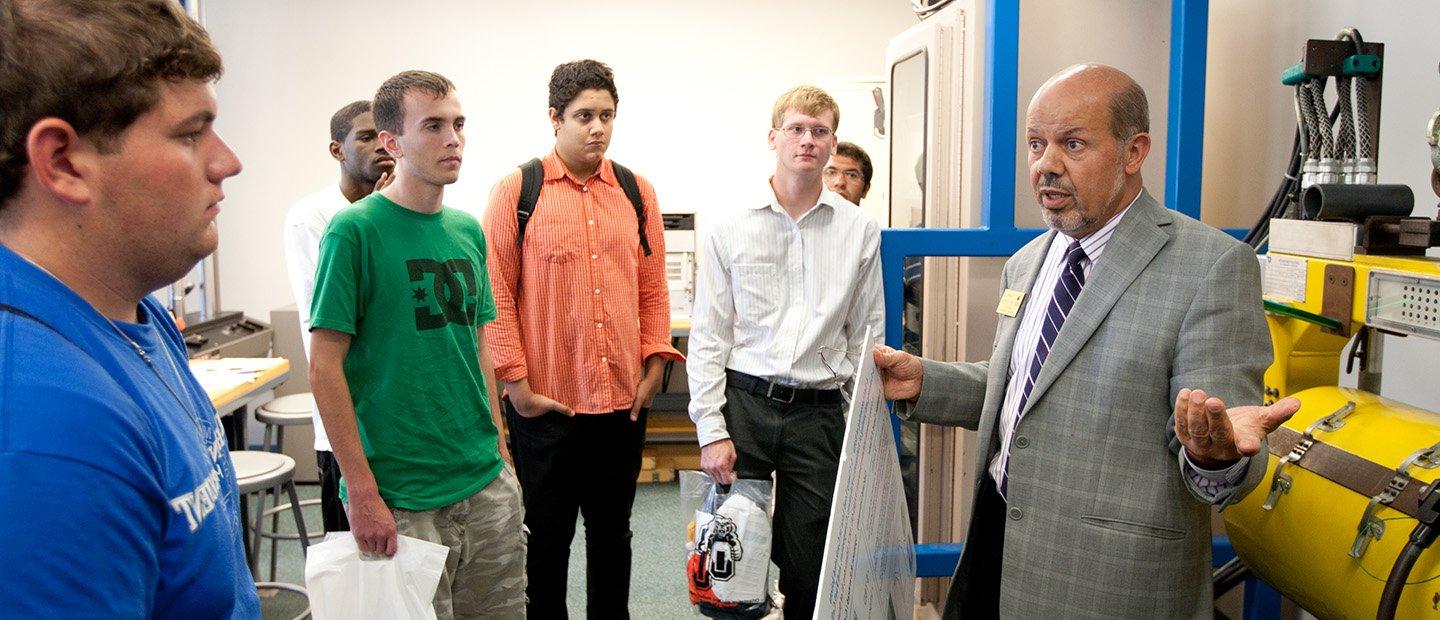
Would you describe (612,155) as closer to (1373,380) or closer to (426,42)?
(426,42)

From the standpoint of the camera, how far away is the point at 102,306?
0.87 m

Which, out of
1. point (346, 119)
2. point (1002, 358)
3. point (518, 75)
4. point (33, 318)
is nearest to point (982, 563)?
point (1002, 358)

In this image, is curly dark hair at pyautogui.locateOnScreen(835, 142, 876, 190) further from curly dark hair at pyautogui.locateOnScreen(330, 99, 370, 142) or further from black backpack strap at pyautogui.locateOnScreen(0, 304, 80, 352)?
black backpack strap at pyautogui.locateOnScreen(0, 304, 80, 352)

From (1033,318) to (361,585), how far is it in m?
1.42

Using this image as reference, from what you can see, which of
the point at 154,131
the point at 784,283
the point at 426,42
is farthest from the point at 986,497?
the point at 426,42

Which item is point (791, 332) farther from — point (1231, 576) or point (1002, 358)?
point (1231, 576)

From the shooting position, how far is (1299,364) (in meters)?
2.12

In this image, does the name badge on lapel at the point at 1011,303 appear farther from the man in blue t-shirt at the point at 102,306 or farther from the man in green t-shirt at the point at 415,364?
the man in blue t-shirt at the point at 102,306

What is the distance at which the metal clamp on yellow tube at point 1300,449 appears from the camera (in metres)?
1.83

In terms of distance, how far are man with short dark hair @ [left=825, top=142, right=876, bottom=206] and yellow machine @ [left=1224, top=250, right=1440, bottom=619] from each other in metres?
2.07

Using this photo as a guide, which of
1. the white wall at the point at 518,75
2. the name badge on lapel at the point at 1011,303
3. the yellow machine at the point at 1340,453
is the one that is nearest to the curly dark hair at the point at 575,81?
the name badge on lapel at the point at 1011,303

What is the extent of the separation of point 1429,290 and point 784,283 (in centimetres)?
151

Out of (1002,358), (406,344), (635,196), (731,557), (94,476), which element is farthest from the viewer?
(635,196)

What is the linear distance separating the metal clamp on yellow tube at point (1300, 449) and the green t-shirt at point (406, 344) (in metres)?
1.66
